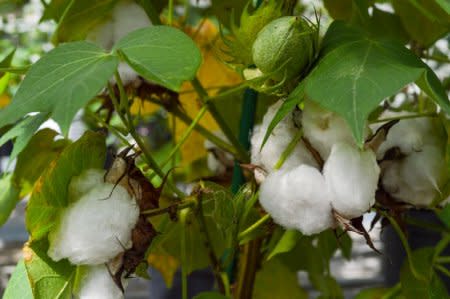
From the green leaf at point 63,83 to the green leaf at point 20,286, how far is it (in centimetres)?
12

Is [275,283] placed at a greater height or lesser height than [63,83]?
lesser

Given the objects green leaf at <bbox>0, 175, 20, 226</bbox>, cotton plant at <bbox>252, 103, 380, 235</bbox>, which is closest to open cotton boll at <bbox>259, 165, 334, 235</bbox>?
cotton plant at <bbox>252, 103, 380, 235</bbox>

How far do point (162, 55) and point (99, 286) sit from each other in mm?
128

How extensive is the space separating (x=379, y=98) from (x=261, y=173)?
94 mm

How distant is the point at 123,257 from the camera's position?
0.35m

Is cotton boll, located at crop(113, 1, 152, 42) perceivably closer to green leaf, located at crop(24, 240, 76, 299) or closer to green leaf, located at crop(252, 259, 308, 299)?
green leaf, located at crop(24, 240, 76, 299)

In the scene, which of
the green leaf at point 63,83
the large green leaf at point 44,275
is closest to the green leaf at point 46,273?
the large green leaf at point 44,275

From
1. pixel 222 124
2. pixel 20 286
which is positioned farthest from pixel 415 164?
pixel 20 286

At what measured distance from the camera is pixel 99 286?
0.36 m

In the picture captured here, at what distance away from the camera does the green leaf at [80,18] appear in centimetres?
41

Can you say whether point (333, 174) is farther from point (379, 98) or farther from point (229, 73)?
point (229, 73)

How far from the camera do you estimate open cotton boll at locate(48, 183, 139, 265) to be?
35 cm

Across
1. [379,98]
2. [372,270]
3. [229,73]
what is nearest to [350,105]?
[379,98]

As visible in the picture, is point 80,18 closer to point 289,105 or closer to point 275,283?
point 289,105
